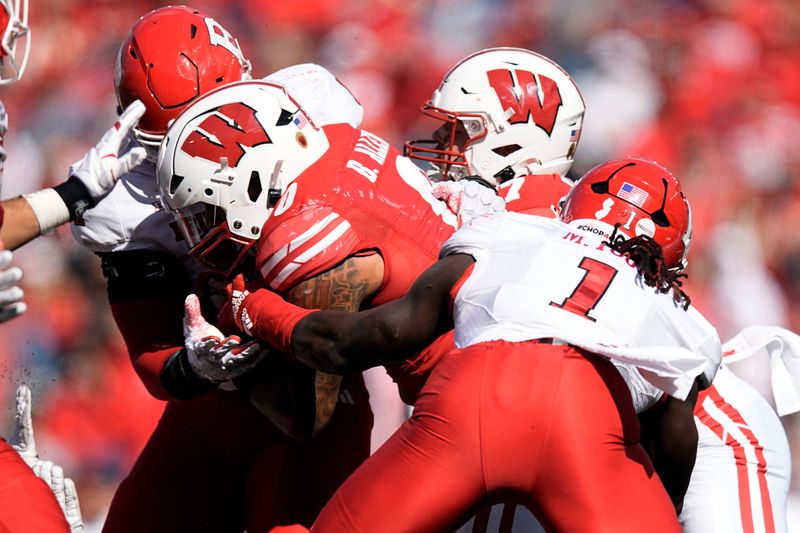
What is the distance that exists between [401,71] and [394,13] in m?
0.27

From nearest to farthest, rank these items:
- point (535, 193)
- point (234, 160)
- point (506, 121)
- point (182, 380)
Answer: point (234, 160) → point (182, 380) → point (535, 193) → point (506, 121)

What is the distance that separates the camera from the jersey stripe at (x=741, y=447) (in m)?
2.71

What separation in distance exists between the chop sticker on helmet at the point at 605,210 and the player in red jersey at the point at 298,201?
14.1 inches

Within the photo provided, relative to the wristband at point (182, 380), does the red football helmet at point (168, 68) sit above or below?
above

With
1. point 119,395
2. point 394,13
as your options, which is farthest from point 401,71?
point 119,395

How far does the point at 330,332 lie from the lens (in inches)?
90.5

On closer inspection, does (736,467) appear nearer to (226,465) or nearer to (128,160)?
(226,465)

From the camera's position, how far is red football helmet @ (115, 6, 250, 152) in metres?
2.91

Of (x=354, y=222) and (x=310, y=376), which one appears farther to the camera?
(x=310, y=376)

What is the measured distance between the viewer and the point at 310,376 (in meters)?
2.56

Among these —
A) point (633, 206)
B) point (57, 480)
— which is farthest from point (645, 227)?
point (57, 480)

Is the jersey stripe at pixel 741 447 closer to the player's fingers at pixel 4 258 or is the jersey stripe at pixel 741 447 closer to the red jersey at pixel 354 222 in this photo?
the red jersey at pixel 354 222

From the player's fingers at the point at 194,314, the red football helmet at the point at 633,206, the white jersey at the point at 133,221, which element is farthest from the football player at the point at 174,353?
the red football helmet at the point at 633,206

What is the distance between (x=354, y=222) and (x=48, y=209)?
0.67 meters
